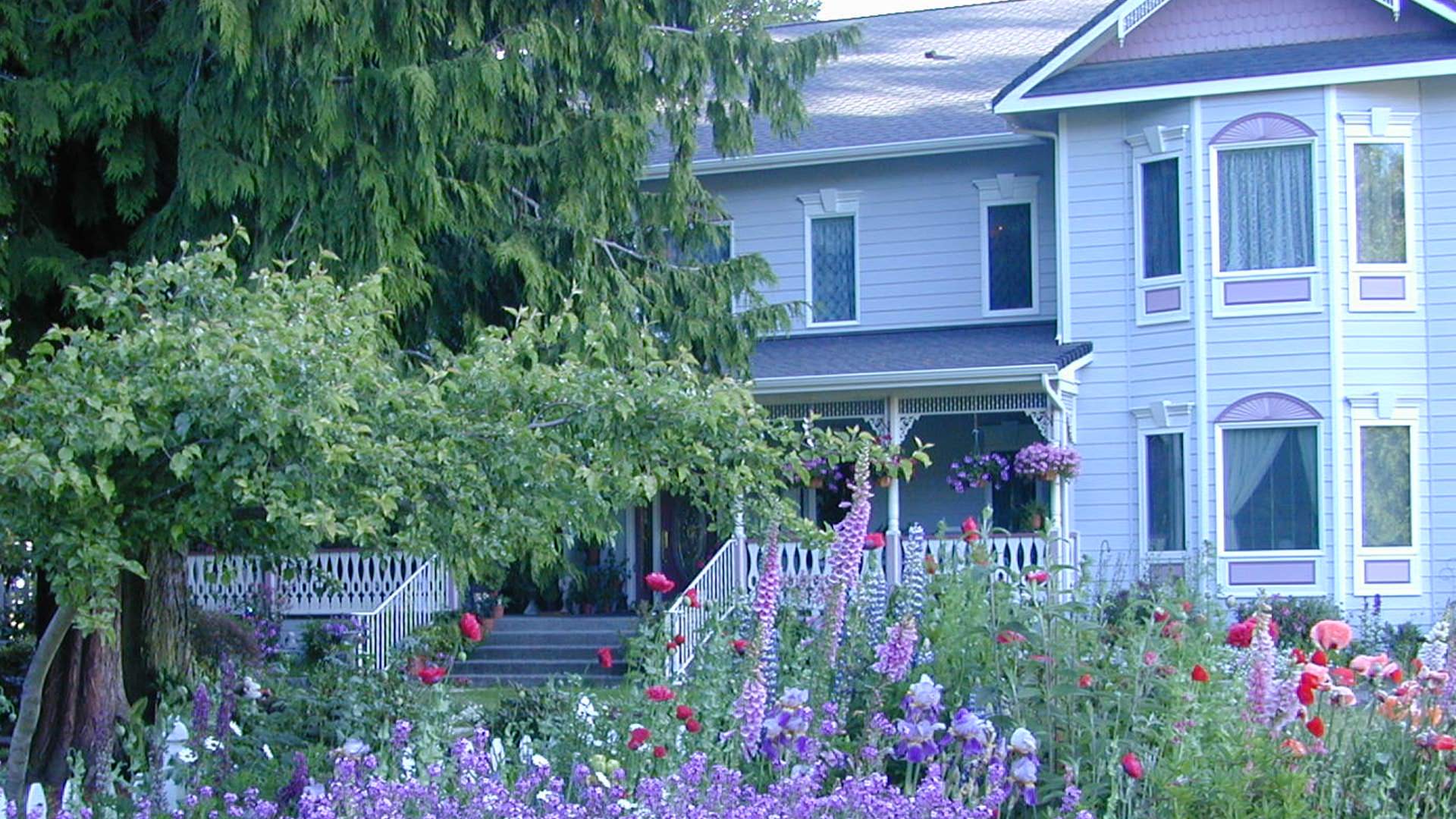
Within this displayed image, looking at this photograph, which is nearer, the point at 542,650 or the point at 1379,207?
the point at 1379,207

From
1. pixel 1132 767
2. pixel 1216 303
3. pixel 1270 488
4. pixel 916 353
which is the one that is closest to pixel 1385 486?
pixel 1270 488

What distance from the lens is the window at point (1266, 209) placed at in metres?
17.6

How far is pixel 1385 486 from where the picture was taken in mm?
17531

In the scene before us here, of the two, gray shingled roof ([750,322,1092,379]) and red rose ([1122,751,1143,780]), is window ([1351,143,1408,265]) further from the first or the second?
red rose ([1122,751,1143,780])

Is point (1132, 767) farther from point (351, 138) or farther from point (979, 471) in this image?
point (979, 471)

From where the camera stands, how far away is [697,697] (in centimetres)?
693

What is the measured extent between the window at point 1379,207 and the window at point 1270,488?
1930 millimetres

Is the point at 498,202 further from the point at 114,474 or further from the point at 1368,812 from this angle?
the point at 1368,812

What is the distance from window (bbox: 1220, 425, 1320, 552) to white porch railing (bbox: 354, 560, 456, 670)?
27.4ft

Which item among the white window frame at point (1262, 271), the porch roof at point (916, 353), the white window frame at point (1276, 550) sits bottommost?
the white window frame at point (1276, 550)

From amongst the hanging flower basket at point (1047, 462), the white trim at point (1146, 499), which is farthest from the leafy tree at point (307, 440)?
the white trim at point (1146, 499)

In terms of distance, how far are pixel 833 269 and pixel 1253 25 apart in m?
5.57

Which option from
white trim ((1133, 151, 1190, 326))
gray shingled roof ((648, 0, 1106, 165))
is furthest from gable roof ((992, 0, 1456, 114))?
gray shingled roof ((648, 0, 1106, 165))

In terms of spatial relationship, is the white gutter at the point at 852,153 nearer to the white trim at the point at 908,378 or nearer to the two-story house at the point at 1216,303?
the two-story house at the point at 1216,303
